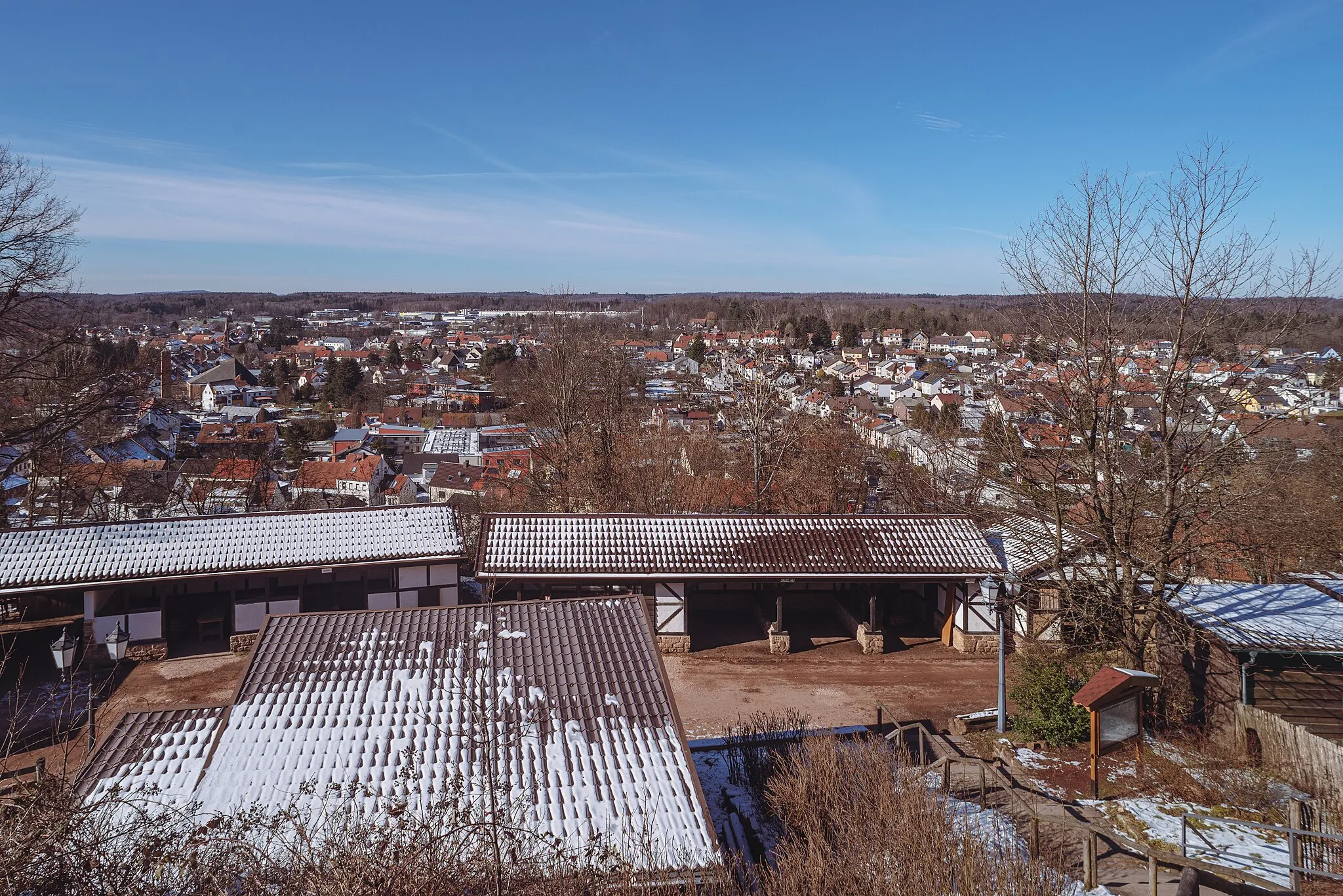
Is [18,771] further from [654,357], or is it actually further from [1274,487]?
[654,357]

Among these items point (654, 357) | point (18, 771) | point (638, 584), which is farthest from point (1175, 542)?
point (654, 357)

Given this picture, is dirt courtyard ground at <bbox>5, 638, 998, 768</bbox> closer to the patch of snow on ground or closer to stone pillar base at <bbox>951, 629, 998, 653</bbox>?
stone pillar base at <bbox>951, 629, 998, 653</bbox>

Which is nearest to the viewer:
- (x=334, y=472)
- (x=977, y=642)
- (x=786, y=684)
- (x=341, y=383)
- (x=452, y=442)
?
(x=786, y=684)

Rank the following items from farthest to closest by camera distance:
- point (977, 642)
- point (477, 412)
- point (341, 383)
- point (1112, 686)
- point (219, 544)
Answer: point (341, 383)
point (477, 412)
point (977, 642)
point (219, 544)
point (1112, 686)

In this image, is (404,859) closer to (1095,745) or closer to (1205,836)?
(1095,745)

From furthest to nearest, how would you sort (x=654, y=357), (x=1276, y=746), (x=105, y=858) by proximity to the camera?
(x=654, y=357) → (x=1276, y=746) → (x=105, y=858)

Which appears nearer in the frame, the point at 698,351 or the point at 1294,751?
the point at 1294,751

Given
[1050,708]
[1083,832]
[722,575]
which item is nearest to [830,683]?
[722,575]
